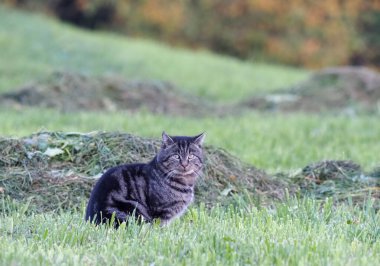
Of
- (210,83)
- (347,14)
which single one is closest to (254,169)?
(210,83)

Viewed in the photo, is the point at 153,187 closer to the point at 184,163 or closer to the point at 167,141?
the point at 184,163

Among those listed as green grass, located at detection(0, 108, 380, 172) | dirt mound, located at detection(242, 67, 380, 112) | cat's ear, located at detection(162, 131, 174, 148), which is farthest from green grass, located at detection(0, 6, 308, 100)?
cat's ear, located at detection(162, 131, 174, 148)

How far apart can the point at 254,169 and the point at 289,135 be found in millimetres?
5770

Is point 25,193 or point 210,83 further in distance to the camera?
point 210,83

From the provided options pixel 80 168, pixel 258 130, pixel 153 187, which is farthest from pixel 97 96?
pixel 153 187

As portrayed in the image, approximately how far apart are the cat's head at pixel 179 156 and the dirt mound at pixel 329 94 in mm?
12376

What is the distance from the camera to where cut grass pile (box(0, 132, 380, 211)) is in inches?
342

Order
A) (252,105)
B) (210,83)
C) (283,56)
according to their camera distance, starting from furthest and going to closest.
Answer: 1. (283,56)
2. (210,83)
3. (252,105)

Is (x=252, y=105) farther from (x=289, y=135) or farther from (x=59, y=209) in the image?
(x=59, y=209)

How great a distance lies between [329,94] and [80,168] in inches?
510

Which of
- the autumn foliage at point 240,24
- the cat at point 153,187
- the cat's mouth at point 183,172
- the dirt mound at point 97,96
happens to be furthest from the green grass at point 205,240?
the autumn foliage at point 240,24

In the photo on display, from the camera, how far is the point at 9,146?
359 inches

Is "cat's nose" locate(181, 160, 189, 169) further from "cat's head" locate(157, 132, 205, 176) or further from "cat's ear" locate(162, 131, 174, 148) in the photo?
"cat's ear" locate(162, 131, 174, 148)

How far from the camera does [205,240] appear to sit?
256 inches
